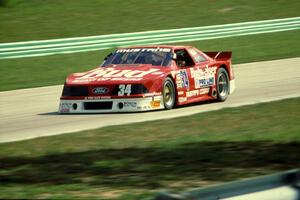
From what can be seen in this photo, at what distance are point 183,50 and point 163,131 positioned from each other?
428 centimetres

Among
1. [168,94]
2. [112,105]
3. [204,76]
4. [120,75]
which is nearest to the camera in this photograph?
[112,105]

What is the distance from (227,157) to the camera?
9305 mm

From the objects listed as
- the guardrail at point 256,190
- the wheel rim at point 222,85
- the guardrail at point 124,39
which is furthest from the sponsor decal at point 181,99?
the guardrail at point 256,190

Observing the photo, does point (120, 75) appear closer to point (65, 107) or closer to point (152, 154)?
point (65, 107)

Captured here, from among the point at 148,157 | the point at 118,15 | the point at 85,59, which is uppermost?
the point at 118,15

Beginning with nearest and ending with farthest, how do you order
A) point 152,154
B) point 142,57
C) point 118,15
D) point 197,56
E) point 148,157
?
point 148,157, point 152,154, point 142,57, point 197,56, point 118,15

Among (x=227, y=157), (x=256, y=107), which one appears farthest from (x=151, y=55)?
(x=227, y=157)

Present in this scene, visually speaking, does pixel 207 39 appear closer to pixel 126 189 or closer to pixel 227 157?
pixel 227 157

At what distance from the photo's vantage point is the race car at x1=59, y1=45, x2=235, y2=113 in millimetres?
13977

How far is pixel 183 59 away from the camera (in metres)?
15.4

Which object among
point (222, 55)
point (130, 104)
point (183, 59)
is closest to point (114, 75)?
point (130, 104)

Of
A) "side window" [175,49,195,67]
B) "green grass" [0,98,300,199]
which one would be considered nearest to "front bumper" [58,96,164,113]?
"side window" [175,49,195,67]

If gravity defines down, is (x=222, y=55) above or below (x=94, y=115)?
above

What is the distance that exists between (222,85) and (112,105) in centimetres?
308
